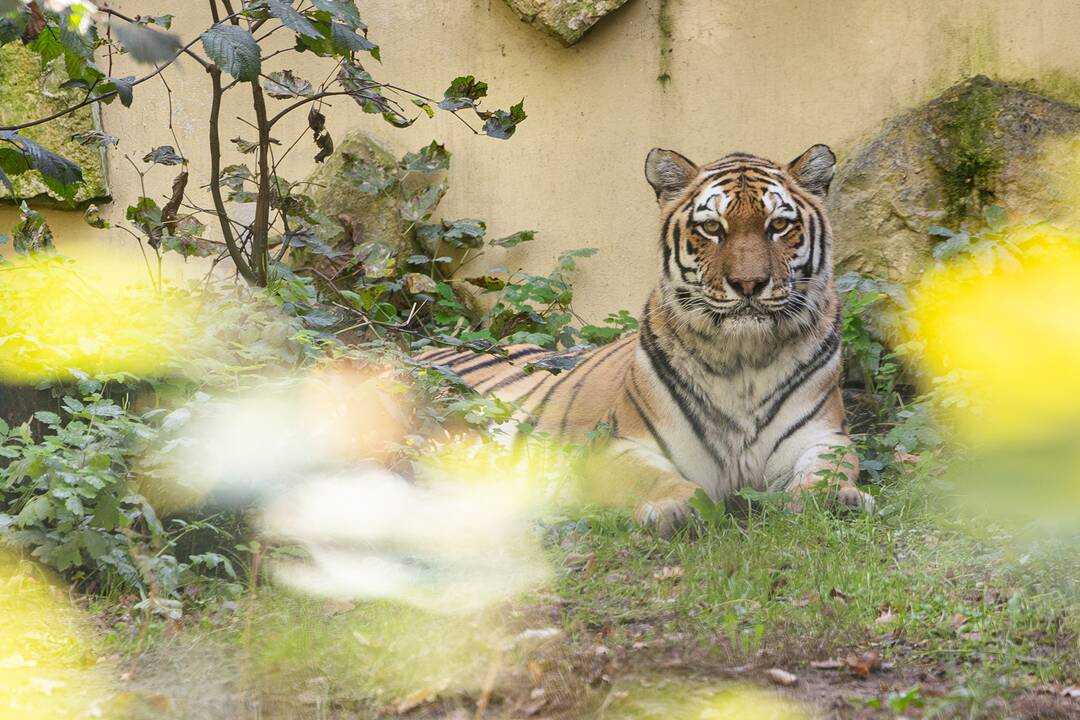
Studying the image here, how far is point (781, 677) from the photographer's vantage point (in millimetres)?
2334

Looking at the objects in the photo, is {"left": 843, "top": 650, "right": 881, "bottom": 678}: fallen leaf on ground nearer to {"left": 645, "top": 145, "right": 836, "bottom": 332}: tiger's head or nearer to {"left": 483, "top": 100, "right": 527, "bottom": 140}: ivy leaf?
{"left": 645, "top": 145, "right": 836, "bottom": 332}: tiger's head

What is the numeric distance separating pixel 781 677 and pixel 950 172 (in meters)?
3.94

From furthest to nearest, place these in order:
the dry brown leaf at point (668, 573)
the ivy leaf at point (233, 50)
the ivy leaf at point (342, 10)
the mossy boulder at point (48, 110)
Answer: the mossy boulder at point (48, 110) → the ivy leaf at point (342, 10) → the dry brown leaf at point (668, 573) → the ivy leaf at point (233, 50)

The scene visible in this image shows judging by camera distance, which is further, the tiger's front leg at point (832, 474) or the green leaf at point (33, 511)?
the tiger's front leg at point (832, 474)

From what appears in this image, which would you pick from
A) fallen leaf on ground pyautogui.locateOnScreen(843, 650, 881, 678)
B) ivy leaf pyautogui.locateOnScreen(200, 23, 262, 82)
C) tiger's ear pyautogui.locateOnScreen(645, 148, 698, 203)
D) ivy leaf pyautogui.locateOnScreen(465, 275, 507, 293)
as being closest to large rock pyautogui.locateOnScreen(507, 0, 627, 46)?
ivy leaf pyautogui.locateOnScreen(465, 275, 507, 293)

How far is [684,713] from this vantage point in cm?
215

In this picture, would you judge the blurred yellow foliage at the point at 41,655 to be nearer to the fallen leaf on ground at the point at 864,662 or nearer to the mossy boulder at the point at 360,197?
the fallen leaf on ground at the point at 864,662

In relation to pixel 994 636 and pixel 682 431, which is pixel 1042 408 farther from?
pixel 682 431

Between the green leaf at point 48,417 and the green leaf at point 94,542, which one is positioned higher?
the green leaf at point 48,417

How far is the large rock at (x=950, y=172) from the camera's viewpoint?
5.42 meters

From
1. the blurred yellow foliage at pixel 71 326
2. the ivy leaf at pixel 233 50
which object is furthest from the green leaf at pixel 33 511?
the ivy leaf at pixel 233 50

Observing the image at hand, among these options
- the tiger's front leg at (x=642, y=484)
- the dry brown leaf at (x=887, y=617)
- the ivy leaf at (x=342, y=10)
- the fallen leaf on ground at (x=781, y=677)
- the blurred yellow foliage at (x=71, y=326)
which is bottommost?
the dry brown leaf at (x=887, y=617)

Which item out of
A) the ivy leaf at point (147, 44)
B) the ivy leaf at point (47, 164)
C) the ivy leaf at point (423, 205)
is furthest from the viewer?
the ivy leaf at point (423, 205)

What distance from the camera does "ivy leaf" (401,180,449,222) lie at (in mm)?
6488
